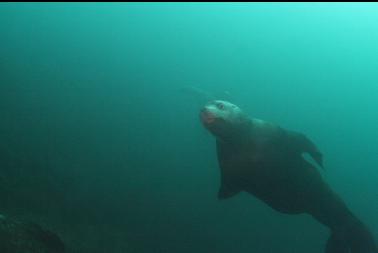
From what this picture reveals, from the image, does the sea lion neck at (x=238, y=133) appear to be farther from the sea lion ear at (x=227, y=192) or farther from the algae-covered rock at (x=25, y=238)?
the algae-covered rock at (x=25, y=238)

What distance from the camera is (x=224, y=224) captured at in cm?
1285

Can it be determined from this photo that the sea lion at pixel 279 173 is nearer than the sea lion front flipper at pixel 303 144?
Yes

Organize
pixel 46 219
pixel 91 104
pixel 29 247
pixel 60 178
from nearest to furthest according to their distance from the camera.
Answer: pixel 29 247 → pixel 46 219 → pixel 60 178 → pixel 91 104

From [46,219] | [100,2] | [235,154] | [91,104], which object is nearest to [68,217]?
[46,219]

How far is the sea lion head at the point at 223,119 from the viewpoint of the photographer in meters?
6.67

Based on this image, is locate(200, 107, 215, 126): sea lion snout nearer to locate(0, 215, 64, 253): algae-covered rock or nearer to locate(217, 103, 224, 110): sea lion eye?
locate(217, 103, 224, 110): sea lion eye

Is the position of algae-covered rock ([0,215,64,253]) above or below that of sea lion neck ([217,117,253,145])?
below

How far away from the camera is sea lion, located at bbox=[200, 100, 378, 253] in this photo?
24.2 feet

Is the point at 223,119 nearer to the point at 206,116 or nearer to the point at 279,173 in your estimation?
the point at 206,116

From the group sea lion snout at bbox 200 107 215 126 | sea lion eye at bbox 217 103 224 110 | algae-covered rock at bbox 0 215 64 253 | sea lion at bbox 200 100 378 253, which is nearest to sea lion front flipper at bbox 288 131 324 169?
sea lion at bbox 200 100 378 253

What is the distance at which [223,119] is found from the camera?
22.6 feet

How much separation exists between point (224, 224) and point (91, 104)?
7.56 meters

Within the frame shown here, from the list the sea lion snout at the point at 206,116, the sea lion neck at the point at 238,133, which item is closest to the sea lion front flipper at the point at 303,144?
the sea lion neck at the point at 238,133

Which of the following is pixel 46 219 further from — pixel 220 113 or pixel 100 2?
pixel 100 2
